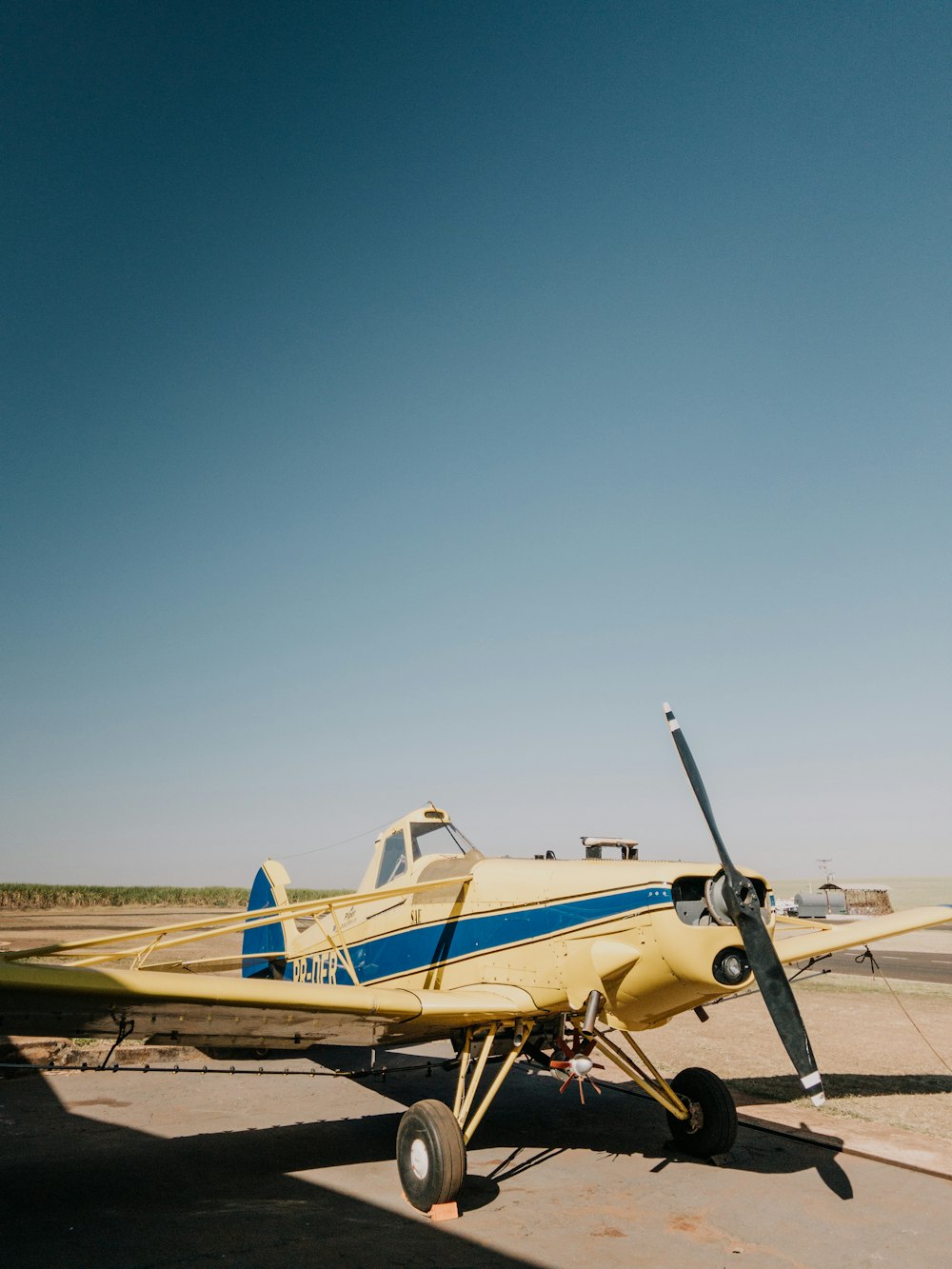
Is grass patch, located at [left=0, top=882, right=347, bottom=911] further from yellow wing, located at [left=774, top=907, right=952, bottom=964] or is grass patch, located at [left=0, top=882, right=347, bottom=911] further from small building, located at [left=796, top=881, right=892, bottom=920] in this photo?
yellow wing, located at [left=774, top=907, right=952, bottom=964]

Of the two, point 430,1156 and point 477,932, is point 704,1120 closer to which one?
point 477,932

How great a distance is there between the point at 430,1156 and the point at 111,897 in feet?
260

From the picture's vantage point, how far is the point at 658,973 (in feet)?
20.4

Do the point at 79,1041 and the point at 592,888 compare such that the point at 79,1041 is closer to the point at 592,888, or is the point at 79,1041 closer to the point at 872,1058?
the point at 592,888

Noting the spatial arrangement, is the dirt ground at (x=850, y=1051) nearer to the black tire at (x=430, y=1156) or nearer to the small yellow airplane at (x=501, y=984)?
the small yellow airplane at (x=501, y=984)

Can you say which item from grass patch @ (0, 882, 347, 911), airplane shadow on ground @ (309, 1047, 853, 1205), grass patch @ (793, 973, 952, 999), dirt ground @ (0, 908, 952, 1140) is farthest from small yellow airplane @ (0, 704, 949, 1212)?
grass patch @ (0, 882, 347, 911)

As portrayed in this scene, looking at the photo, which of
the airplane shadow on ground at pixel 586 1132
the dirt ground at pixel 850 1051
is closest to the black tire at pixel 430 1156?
the airplane shadow on ground at pixel 586 1132

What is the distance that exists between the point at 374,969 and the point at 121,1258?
3.81 meters

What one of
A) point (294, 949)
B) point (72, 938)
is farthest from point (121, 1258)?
point (72, 938)

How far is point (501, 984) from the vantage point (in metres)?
7.18

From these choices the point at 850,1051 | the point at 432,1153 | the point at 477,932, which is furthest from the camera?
the point at 850,1051

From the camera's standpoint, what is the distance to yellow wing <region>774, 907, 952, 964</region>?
8195 millimetres

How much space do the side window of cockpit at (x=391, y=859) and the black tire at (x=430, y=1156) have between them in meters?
2.86

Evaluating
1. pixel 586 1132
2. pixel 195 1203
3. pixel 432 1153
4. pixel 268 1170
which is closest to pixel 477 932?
pixel 432 1153
